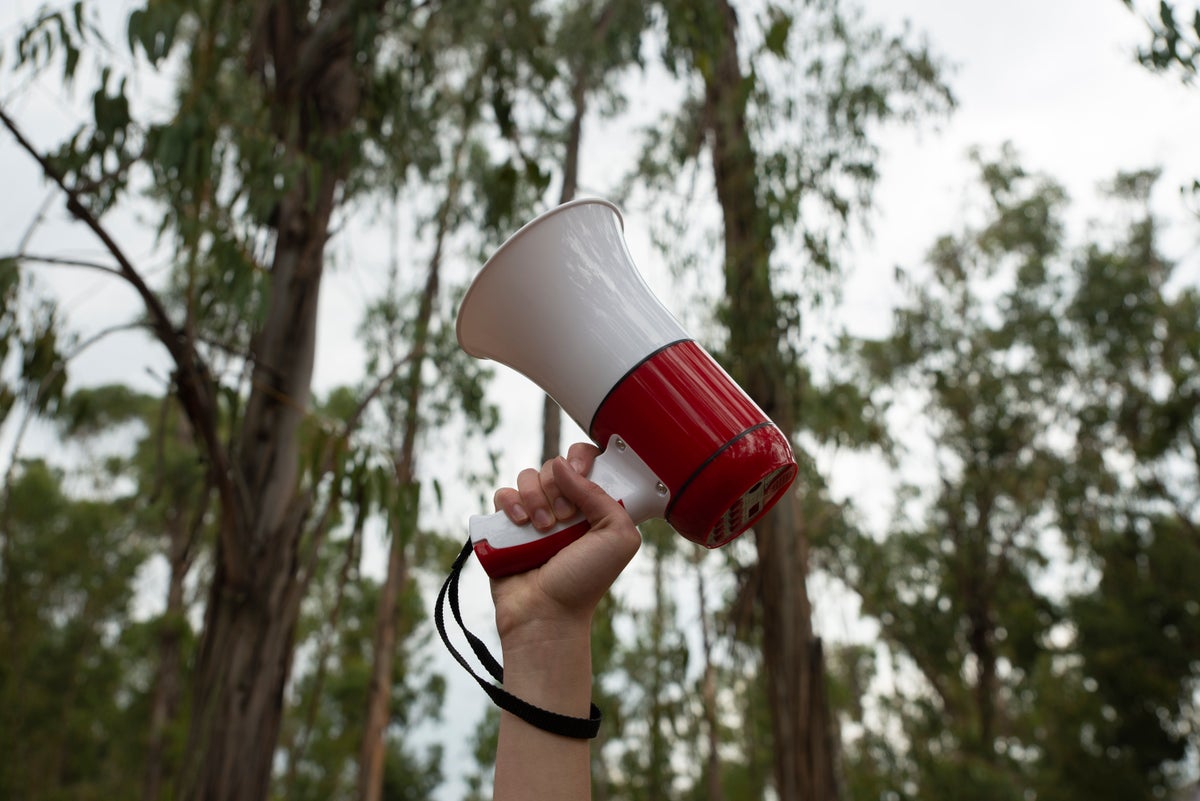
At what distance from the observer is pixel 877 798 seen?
36.7 ft

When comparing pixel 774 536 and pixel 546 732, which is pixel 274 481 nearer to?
pixel 774 536

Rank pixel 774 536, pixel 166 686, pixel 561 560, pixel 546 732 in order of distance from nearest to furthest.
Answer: pixel 546 732 < pixel 561 560 < pixel 774 536 < pixel 166 686

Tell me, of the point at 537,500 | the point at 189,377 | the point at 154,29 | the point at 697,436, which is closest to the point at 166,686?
the point at 189,377

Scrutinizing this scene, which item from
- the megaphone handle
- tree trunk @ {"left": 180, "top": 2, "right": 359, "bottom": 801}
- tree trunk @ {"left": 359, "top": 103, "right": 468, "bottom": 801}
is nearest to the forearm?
the megaphone handle

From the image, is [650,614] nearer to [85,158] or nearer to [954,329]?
[954,329]

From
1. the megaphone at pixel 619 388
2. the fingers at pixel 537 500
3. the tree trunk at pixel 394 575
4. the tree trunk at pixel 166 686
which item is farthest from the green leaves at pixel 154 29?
the tree trunk at pixel 166 686

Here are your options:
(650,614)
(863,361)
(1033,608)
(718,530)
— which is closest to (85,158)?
(718,530)

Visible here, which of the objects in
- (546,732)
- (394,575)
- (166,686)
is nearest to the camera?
(546,732)

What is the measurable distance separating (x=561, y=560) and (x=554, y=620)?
0.07 m

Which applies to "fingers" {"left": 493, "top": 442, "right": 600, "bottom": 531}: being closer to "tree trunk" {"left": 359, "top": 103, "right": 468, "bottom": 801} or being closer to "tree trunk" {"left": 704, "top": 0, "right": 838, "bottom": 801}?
"tree trunk" {"left": 704, "top": 0, "right": 838, "bottom": 801}

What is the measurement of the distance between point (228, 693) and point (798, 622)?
7.06 ft

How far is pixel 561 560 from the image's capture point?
3.28 ft

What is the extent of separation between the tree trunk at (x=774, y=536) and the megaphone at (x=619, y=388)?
2.28 meters

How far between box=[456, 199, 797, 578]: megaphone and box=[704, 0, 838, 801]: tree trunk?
228 cm
